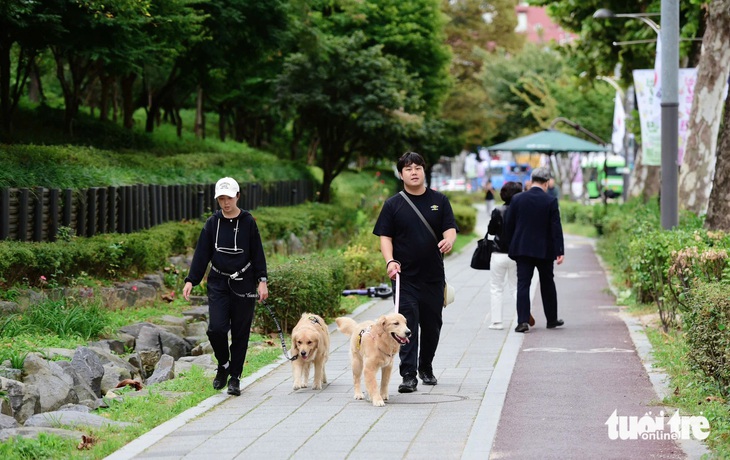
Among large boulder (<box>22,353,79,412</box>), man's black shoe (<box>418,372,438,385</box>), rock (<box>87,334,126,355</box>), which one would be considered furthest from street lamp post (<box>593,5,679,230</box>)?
large boulder (<box>22,353,79,412</box>)

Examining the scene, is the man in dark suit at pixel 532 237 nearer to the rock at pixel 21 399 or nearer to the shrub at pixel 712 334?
the shrub at pixel 712 334

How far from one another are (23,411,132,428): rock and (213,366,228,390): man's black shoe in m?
1.46

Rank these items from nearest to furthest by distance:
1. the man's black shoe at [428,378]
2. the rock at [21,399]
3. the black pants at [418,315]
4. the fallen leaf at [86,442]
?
the fallen leaf at [86,442] < the rock at [21,399] < the black pants at [418,315] < the man's black shoe at [428,378]

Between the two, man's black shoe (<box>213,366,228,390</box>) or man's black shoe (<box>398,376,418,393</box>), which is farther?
man's black shoe (<box>213,366,228,390</box>)

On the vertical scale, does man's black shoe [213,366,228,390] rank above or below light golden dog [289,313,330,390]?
below

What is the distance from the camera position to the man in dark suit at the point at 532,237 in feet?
46.8

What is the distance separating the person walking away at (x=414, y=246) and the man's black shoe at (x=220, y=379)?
1.55 m

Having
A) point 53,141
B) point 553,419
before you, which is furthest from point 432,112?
point 553,419

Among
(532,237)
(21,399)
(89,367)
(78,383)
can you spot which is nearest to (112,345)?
(89,367)

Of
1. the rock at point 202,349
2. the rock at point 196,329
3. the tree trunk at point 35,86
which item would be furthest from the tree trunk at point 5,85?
the rock at point 202,349

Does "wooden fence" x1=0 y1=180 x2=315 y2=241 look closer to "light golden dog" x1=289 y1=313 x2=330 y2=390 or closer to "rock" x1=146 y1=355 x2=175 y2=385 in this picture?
"rock" x1=146 y1=355 x2=175 y2=385

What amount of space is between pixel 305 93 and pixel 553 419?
91.2 ft

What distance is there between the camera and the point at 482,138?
253ft

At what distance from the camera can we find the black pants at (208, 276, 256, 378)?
10.0 meters
